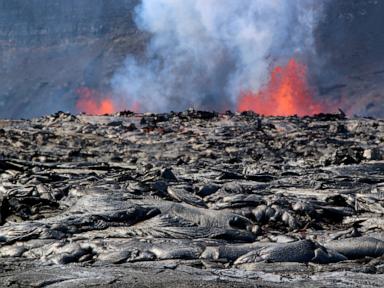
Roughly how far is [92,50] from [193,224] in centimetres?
7253

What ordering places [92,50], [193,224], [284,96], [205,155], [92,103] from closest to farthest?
[193,224] < [205,155] < [284,96] < [92,103] < [92,50]

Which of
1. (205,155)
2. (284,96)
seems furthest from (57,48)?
(205,155)

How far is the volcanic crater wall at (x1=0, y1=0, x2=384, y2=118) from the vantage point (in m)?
67.1

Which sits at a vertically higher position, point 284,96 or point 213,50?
point 213,50

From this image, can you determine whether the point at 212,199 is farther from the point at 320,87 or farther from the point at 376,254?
the point at 320,87

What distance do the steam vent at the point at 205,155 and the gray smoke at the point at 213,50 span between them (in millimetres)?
180

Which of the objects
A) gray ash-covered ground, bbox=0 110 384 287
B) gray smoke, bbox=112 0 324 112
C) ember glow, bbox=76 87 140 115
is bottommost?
gray ash-covered ground, bbox=0 110 384 287

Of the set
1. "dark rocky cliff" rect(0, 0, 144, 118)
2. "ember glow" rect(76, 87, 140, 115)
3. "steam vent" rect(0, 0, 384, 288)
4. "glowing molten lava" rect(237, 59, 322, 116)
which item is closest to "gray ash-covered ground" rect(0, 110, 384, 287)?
"steam vent" rect(0, 0, 384, 288)

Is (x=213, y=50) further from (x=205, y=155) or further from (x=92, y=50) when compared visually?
(x=205, y=155)

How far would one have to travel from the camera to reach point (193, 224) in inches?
409

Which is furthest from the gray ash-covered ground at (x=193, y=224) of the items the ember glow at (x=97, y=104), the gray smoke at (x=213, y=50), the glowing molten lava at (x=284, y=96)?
the gray smoke at (x=213, y=50)

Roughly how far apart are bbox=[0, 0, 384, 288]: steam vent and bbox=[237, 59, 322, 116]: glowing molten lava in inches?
7.5

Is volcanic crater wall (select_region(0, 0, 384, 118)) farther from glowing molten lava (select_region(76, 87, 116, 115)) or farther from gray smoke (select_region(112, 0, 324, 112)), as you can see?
gray smoke (select_region(112, 0, 324, 112))

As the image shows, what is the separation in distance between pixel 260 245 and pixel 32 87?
70629 millimetres
